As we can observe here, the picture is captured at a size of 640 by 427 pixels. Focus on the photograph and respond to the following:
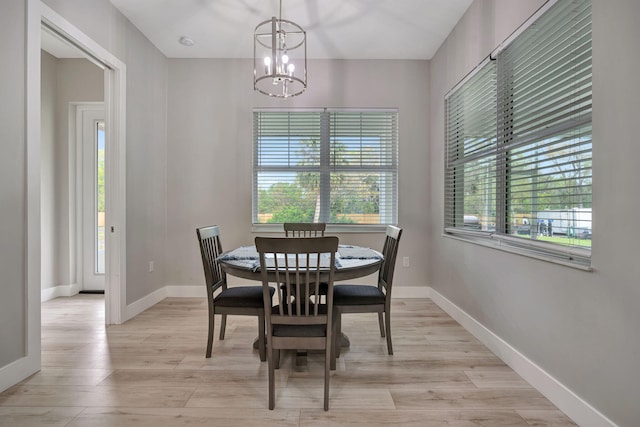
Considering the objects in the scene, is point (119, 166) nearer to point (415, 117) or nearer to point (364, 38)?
point (364, 38)

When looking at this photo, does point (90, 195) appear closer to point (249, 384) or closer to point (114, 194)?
point (114, 194)

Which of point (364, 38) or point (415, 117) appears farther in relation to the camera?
point (415, 117)

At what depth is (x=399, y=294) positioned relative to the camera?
393 cm

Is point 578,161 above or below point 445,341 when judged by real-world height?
above

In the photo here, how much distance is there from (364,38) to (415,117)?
3.41ft

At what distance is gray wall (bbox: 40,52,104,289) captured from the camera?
3930 millimetres

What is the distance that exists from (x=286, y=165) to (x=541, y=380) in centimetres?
298

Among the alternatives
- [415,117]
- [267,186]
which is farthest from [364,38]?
[267,186]

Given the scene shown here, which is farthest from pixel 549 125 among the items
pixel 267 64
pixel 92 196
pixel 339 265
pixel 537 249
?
pixel 92 196

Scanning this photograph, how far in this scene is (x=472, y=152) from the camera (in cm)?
291
